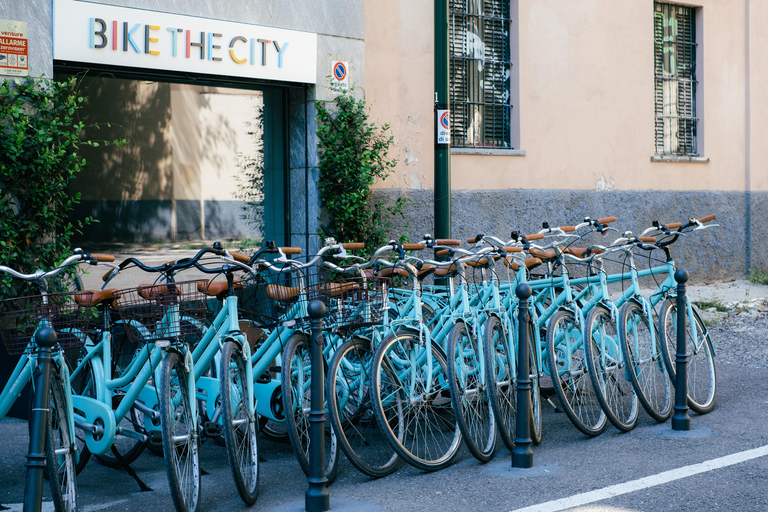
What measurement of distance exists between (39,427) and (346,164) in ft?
17.8

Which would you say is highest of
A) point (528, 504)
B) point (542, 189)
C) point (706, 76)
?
point (706, 76)

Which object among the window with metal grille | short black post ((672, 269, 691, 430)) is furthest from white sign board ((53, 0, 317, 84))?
short black post ((672, 269, 691, 430))

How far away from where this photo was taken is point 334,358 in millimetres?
4500

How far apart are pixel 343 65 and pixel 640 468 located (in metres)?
5.27

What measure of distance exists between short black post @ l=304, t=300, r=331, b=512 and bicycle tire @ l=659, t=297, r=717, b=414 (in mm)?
2588

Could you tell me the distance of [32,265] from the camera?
681cm

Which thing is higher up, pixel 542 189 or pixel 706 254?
pixel 542 189

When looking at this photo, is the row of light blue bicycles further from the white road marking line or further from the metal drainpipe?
the metal drainpipe

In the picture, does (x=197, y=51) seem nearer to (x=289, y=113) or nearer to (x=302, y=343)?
(x=289, y=113)

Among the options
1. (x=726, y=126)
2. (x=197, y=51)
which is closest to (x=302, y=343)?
(x=197, y=51)

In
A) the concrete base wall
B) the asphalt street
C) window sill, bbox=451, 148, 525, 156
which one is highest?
window sill, bbox=451, 148, 525, 156

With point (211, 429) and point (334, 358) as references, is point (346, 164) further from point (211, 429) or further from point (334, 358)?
point (211, 429)

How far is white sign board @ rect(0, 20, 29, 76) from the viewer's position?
668 centimetres

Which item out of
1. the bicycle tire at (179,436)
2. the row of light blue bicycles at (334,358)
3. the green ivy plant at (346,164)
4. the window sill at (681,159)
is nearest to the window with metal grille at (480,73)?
the green ivy plant at (346,164)
